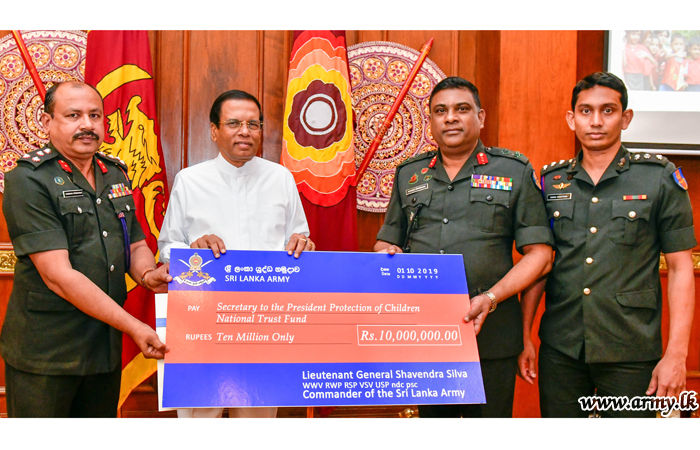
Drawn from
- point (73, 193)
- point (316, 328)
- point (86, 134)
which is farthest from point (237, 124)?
point (316, 328)

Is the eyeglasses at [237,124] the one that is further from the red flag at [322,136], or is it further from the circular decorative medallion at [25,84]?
the circular decorative medallion at [25,84]

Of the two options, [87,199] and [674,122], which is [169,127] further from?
[674,122]

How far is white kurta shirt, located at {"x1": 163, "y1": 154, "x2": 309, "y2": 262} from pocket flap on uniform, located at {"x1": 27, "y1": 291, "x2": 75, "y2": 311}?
398 mm

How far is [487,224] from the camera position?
1778mm

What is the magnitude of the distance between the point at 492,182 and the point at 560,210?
0.93 feet

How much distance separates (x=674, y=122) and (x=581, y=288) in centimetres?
168

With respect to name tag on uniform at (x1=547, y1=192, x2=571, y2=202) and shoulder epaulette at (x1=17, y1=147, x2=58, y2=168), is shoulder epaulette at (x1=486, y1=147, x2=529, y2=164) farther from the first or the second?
shoulder epaulette at (x1=17, y1=147, x2=58, y2=168)

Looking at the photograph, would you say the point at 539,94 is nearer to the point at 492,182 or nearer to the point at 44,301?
the point at 492,182

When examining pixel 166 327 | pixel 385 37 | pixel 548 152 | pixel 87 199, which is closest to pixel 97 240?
pixel 87 199

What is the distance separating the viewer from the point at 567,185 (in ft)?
5.91

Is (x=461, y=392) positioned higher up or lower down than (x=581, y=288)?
lower down

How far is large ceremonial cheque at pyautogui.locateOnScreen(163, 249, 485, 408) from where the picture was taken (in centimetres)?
150

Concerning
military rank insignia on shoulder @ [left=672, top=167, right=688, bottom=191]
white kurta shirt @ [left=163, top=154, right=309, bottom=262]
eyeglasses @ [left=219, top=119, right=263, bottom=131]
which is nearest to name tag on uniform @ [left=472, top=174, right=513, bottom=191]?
military rank insignia on shoulder @ [left=672, top=167, right=688, bottom=191]

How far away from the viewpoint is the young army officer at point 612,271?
1.64m
